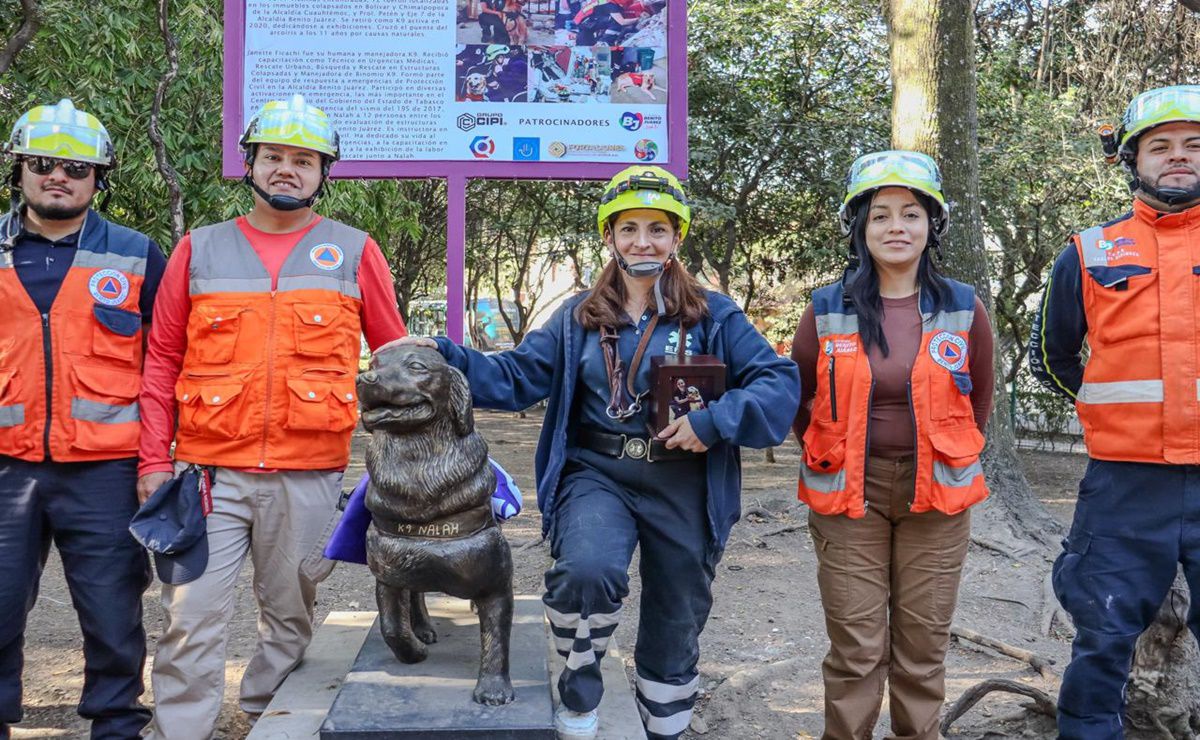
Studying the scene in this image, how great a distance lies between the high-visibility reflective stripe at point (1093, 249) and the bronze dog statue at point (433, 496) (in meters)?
2.18

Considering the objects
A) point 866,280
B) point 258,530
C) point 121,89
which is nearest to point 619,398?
point 866,280

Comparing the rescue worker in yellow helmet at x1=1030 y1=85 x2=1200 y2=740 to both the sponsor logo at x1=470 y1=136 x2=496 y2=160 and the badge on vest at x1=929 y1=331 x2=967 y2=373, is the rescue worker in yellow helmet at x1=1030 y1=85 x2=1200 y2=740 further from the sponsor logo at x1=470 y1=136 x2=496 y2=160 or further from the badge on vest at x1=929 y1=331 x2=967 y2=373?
the sponsor logo at x1=470 y1=136 x2=496 y2=160

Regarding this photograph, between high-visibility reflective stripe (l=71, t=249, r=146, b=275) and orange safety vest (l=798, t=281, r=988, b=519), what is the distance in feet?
8.47

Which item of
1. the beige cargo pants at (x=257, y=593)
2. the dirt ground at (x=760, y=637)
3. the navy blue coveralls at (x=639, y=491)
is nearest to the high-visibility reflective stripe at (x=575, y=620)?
the navy blue coveralls at (x=639, y=491)

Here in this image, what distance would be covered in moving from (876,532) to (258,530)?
2260mm

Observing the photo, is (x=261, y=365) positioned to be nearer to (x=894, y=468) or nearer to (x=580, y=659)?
(x=580, y=659)

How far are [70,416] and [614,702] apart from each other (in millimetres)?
2207

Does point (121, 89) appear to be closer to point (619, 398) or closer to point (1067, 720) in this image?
point (619, 398)

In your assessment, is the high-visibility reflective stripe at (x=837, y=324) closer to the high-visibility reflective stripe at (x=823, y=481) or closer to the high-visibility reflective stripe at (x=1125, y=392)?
the high-visibility reflective stripe at (x=823, y=481)

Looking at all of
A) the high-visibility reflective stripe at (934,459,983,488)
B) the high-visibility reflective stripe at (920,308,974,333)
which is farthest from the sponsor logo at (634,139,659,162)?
the high-visibility reflective stripe at (934,459,983,488)

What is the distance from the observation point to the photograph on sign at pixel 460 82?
193 inches

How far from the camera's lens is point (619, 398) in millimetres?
3436

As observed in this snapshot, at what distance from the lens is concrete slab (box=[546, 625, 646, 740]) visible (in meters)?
3.38

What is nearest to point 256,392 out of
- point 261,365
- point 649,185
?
point 261,365
